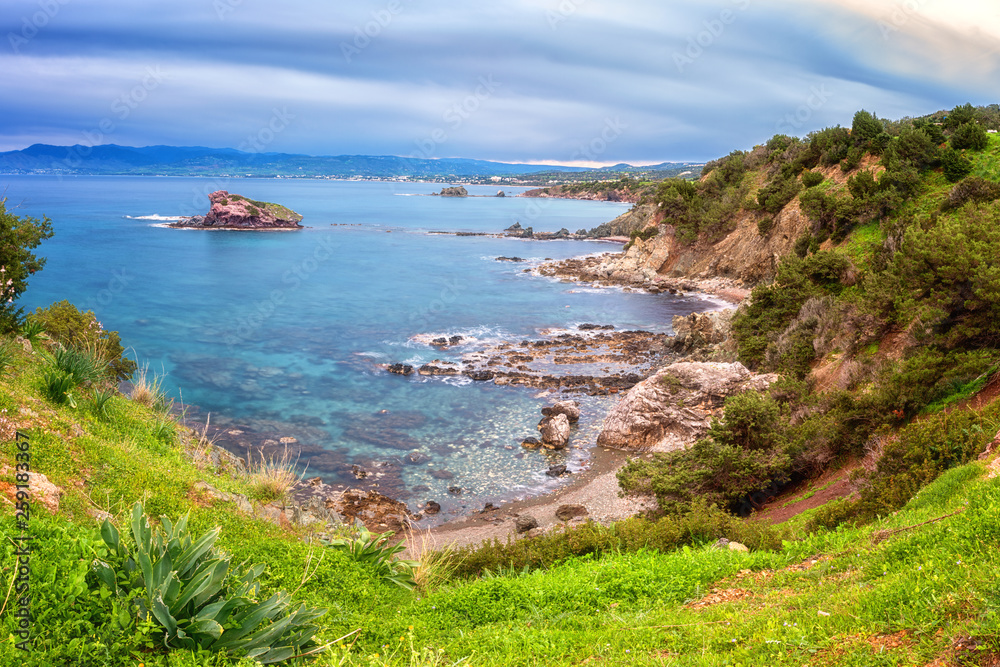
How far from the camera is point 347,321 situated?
133ft

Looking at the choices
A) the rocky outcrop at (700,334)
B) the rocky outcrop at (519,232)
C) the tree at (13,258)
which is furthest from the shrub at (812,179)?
the rocky outcrop at (519,232)

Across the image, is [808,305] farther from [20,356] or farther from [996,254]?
[20,356]

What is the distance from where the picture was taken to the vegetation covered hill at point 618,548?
4031mm

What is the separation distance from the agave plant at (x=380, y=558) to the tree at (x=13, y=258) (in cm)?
897

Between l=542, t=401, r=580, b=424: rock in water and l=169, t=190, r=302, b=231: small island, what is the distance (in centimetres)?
8283

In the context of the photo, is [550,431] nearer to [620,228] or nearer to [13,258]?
[13,258]

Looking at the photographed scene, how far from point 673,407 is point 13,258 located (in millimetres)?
19147

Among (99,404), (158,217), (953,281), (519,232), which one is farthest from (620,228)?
(99,404)

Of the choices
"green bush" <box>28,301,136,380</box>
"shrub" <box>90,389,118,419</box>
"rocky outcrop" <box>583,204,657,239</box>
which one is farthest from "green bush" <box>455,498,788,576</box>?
"rocky outcrop" <box>583,204,657,239</box>

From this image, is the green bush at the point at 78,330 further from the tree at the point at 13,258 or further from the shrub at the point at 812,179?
the shrub at the point at 812,179

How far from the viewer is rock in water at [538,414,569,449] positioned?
21.1 m

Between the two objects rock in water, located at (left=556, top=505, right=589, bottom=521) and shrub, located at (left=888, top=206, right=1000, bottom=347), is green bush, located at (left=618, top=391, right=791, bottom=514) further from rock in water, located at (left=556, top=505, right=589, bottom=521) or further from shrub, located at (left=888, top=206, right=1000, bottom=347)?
shrub, located at (left=888, top=206, right=1000, bottom=347)

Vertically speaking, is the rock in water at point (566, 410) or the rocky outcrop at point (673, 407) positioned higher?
the rocky outcrop at point (673, 407)

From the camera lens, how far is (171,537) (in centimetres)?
459
